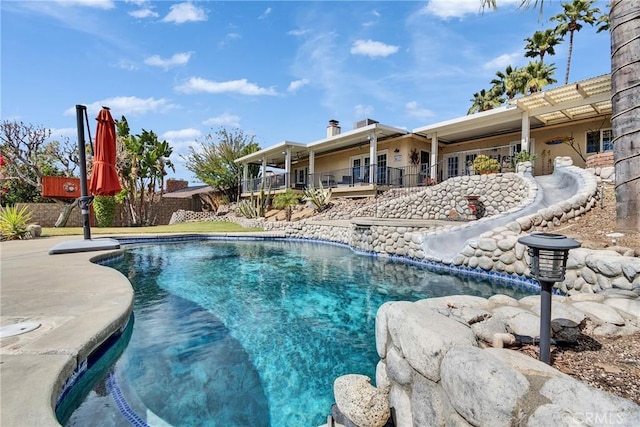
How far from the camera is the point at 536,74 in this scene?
18.0 metres

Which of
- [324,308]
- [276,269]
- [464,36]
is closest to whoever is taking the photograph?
[324,308]

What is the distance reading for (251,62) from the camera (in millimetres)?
14000

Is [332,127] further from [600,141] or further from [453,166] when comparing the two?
[600,141]

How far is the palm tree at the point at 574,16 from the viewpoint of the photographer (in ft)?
58.9

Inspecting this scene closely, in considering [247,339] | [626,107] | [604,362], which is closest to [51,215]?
[247,339]

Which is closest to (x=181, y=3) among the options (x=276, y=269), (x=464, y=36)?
(x=276, y=269)

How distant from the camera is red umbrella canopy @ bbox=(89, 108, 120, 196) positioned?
7.17 meters

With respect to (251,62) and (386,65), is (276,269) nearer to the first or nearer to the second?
(251,62)

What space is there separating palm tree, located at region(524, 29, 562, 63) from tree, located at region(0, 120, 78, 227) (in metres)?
31.8

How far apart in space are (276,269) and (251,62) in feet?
35.8

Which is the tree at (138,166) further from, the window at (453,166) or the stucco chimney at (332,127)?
the window at (453,166)

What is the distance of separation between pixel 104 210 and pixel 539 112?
23.4 meters

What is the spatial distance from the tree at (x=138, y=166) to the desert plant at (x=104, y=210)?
1.60m

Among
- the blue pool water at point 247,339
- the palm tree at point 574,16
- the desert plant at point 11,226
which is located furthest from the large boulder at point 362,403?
the palm tree at point 574,16
